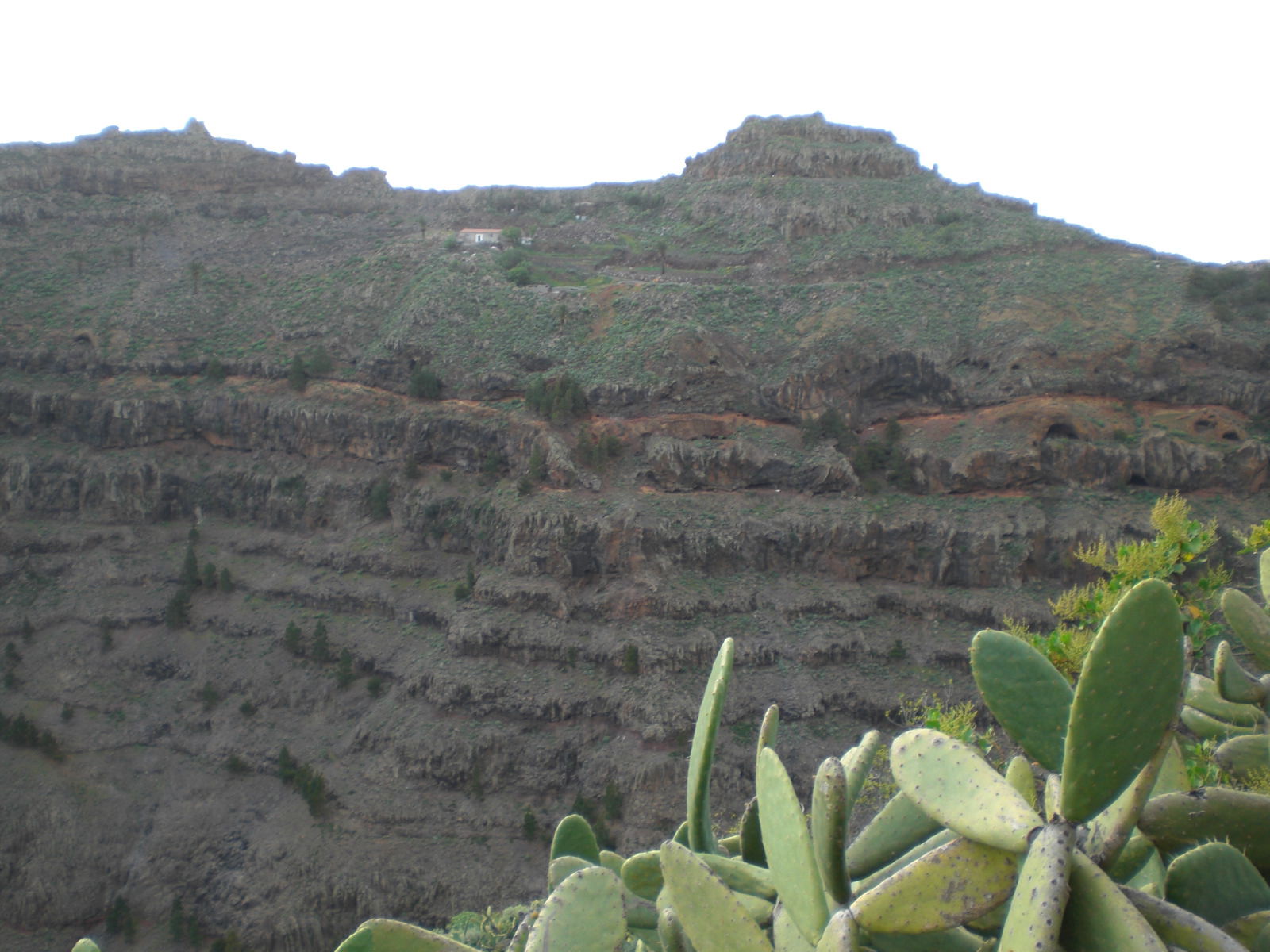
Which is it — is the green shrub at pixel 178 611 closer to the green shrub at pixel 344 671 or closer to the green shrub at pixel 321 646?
the green shrub at pixel 321 646

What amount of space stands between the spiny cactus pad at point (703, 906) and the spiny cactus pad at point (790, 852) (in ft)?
0.30

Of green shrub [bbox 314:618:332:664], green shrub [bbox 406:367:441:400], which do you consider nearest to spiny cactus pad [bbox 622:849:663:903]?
green shrub [bbox 314:618:332:664]

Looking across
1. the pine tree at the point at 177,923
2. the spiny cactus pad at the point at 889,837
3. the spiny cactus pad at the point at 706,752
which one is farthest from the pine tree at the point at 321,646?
the spiny cactus pad at the point at 889,837

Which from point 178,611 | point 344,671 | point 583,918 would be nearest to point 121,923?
point 344,671

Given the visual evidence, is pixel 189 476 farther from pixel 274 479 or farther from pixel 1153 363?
pixel 1153 363

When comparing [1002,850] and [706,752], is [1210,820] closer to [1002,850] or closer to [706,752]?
[1002,850]

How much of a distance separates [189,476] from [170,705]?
1532 cm

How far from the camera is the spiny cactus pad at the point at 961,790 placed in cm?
442

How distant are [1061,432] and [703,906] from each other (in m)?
50.6

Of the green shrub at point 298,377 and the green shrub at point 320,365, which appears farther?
the green shrub at point 320,365

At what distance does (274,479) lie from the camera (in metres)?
56.3

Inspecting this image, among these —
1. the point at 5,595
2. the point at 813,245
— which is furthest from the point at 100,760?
the point at 813,245

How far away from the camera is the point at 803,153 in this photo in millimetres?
77000

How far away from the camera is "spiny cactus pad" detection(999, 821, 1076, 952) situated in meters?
3.93
